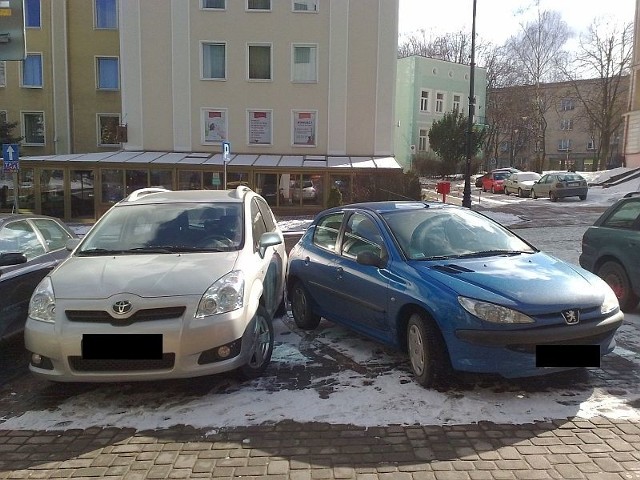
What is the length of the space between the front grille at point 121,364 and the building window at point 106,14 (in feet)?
104

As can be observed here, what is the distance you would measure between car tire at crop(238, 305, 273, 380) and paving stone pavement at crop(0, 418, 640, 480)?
860 mm

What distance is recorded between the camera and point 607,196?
3017cm

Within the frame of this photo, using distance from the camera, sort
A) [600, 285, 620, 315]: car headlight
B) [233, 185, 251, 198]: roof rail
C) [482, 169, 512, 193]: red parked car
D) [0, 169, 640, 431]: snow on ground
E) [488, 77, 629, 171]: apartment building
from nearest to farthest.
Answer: [0, 169, 640, 431]: snow on ground → [600, 285, 620, 315]: car headlight → [233, 185, 251, 198]: roof rail → [482, 169, 512, 193]: red parked car → [488, 77, 629, 171]: apartment building

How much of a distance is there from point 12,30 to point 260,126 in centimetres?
1930

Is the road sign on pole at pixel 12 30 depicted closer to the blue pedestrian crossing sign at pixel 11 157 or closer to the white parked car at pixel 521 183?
the blue pedestrian crossing sign at pixel 11 157

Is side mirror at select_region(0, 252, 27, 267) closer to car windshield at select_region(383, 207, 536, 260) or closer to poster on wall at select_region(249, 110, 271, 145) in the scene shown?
car windshield at select_region(383, 207, 536, 260)

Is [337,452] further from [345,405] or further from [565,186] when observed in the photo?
[565,186]

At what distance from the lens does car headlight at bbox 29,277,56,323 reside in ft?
14.4

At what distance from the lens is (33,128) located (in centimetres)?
3306

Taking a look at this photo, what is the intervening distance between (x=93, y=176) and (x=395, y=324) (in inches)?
954

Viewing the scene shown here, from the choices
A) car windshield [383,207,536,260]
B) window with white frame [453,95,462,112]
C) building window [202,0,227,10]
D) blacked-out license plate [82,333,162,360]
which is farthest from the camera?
window with white frame [453,95,462,112]

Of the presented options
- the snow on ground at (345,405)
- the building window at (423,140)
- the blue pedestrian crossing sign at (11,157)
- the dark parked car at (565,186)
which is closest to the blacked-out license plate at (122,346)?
the snow on ground at (345,405)

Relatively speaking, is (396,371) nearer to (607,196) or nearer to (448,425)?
(448,425)

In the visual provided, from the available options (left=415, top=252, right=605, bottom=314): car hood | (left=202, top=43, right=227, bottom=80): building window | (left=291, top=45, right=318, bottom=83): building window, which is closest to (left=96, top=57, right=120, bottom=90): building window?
(left=202, top=43, right=227, bottom=80): building window
